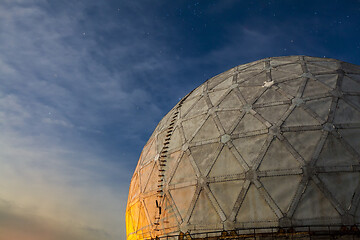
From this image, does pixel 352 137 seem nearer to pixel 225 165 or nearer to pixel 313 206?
pixel 313 206

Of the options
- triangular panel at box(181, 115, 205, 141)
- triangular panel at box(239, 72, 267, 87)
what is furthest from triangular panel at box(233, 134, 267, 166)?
triangular panel at box(239, 72, 267, 87)

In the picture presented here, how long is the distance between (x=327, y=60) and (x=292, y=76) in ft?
10.8

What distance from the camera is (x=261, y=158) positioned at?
10.9 meters

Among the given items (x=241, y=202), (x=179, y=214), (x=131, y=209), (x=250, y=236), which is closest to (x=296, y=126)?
(x=241, y=202)

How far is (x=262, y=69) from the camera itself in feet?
47.5

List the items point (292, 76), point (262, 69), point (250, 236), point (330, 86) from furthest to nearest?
point (262, 69), point (292, 76), point (330, 86), point (250, 236)

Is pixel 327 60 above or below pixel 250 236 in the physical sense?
above

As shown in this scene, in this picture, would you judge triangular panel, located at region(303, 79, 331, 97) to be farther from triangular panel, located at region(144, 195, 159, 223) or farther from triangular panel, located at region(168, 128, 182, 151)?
triangular panel, located at region(144, 195, 159, 223)

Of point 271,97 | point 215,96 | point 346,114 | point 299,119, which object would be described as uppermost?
point 215,96

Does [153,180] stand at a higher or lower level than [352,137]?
lower

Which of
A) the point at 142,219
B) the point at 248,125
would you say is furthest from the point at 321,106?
the point at 142,219

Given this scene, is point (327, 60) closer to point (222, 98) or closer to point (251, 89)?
point (251, 89)

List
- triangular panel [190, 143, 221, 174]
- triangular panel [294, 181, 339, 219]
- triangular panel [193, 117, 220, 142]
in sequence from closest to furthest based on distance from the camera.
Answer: triangular panel [294, 181, 339, 219] → triangular panel [190, 143, 221, 174] → triangular panel [193, 117, 220, 142]

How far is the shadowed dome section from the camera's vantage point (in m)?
10.1
